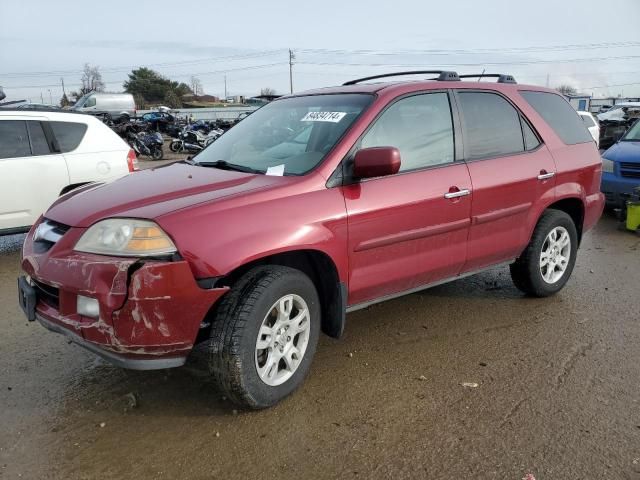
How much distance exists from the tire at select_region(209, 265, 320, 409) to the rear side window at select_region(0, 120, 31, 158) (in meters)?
4.63

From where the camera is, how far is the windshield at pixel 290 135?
3.35 metres

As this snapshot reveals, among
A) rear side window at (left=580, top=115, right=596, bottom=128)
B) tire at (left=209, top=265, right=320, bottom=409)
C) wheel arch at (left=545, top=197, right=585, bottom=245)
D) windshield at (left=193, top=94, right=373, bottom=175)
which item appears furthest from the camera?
rear side window at (left=580, top=115, right=596, bottom=128)

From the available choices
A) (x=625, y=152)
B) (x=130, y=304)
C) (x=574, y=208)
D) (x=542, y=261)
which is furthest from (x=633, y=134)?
(x=130, y=304)

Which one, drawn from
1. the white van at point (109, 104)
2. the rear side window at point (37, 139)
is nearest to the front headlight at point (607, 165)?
the rear side window at point (37, 139)

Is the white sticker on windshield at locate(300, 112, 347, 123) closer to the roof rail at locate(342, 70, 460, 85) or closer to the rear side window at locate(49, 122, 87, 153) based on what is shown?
the roof rail at locate(342, 70, 460, 85)

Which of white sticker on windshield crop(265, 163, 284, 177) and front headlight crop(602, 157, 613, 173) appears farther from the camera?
front headlight crop(602, 157, 613, 173)

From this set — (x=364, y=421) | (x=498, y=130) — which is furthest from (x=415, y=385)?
(x=498, y=130)

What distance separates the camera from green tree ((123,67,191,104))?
72375mm

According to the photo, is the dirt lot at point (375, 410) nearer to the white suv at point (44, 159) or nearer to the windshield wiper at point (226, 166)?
the windshield wiper at point (226, 166)

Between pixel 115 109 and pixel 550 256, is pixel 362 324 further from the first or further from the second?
pixel 115 109

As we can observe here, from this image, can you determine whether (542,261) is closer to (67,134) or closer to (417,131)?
(417,131)

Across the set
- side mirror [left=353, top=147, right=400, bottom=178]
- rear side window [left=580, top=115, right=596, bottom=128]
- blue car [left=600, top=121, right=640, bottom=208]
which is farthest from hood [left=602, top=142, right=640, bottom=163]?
side mirror [left=353, top=147, right=400, bottom=178]

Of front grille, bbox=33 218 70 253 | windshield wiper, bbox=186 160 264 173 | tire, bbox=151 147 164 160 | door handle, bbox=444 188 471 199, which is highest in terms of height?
windshield wiper, bbox=186 160 264 173

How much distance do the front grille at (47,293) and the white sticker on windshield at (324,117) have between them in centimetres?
188
